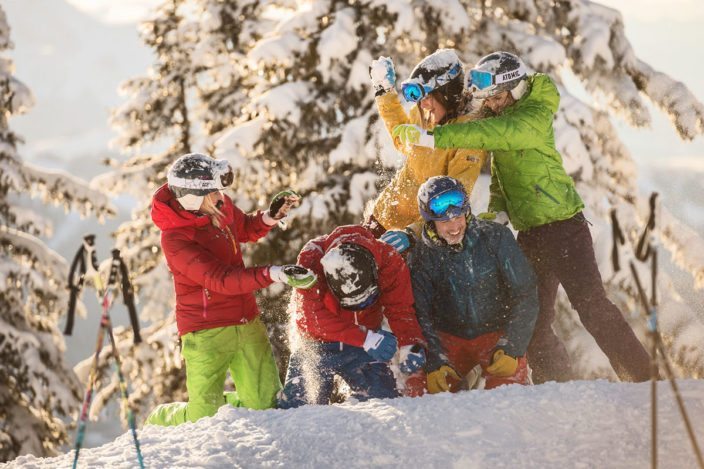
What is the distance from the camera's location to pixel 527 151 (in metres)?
5.40

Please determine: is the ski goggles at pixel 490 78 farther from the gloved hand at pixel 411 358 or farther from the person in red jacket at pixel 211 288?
the gloved hand at pixel 411 358

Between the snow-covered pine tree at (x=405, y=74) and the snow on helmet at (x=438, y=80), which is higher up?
the snow-covered pine tree at (x=405, y=74)

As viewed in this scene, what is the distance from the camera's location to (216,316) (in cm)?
559

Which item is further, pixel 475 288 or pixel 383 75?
pixel 383 75

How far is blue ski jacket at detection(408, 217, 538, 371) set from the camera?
17.2ft

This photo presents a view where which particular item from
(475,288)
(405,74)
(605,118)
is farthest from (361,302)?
(605,118)

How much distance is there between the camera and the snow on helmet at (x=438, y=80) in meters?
5.46

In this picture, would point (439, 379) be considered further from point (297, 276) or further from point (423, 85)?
point (423, 85)

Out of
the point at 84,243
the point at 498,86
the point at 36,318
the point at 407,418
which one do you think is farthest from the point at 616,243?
the point at 36,318

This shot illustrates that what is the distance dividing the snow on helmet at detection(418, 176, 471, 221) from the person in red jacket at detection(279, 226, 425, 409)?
16.0 inches

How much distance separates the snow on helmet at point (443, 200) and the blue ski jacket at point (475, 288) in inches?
9.6

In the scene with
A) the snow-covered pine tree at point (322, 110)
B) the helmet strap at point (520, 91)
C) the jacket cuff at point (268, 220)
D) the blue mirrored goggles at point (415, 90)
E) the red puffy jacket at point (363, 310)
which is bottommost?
the red puffy jacket at point (363, 310)

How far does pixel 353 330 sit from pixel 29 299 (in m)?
9.41

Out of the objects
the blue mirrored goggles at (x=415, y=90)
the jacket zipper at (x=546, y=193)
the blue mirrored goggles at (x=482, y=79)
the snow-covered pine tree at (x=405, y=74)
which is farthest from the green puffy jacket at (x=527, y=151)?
the snow-covered pine tree at (x=405, y=74)
